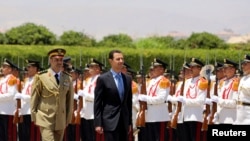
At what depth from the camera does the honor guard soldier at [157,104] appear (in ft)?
37.9

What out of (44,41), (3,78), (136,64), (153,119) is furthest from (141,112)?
(44,41)

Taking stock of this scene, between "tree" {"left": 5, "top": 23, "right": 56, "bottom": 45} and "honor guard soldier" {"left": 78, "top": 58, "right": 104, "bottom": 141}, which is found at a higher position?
"tree" {"left": 5, "top": 23, "right": 56, "bottom": 45}

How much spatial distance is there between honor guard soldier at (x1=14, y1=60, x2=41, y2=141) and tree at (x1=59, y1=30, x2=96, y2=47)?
17.2 metres

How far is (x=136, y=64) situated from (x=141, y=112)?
42.8 feet

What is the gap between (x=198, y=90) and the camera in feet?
37.1

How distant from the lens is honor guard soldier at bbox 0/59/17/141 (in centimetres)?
1238

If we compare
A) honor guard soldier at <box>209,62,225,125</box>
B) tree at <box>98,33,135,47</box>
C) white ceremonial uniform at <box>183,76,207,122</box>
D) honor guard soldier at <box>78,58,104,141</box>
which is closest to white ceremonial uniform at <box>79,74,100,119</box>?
honor guard soldier at <box>78,58,104,141</box>

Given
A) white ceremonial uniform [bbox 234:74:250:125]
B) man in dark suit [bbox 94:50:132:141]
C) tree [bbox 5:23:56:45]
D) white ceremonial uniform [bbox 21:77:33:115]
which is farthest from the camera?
tree [bbox 5:23:56:45]

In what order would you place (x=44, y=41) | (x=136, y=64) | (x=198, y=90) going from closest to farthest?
(x=198, y=90)
(x=136, y=64)
(x=44, y=41)

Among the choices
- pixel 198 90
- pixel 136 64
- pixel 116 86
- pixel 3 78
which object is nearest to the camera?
pixel 116 86

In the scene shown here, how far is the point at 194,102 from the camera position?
446 inches

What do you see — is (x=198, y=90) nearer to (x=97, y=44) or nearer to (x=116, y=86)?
(x=116, y=86)

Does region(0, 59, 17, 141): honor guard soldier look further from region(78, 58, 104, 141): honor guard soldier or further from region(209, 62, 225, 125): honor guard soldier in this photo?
region(209, 62, 225, 125): honor guard soldier

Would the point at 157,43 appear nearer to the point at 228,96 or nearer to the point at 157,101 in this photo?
the point at 157,101
